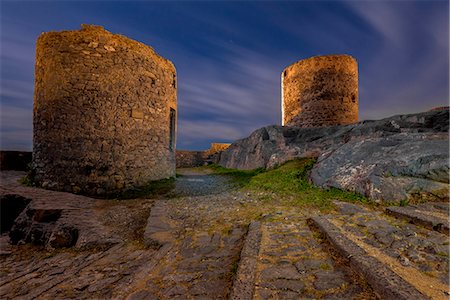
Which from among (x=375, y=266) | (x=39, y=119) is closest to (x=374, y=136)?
(x=375, y=266)

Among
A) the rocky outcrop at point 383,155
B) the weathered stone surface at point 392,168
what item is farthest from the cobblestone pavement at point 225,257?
the rocky outcrop at point 383,155

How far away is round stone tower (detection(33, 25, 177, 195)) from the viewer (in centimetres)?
714

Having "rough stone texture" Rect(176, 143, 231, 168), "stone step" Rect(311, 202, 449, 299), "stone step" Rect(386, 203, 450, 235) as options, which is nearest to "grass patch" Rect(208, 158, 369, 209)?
"stone step" Rect(386, 203, 450, 235)

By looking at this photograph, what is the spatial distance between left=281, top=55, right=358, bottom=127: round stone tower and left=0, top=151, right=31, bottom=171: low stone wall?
1569 cm

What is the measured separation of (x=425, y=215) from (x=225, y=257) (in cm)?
315

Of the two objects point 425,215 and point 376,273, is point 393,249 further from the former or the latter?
point 425,215

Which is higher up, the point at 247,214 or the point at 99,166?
the point at 99,166

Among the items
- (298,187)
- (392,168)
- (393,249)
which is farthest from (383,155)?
(393,249)

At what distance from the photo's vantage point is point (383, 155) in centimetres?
581

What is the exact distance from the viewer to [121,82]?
7547 millimetres

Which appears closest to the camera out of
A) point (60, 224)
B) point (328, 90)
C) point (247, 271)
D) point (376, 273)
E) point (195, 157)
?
point (376, 273)

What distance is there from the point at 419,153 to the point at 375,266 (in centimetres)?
425

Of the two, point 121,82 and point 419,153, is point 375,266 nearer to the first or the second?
point 419,153

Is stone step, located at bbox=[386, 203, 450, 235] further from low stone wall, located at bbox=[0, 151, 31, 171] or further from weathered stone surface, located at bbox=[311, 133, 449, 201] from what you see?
low stone wall, located at bbox=[0, 151, 31, 171]
